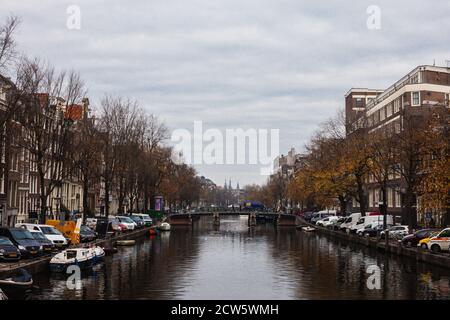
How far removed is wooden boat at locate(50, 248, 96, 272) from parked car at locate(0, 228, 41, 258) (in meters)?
2.23

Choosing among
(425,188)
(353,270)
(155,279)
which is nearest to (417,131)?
(425,188)

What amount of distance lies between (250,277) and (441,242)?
1788cm

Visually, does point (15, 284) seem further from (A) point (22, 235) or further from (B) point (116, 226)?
(B) point (116, 226)

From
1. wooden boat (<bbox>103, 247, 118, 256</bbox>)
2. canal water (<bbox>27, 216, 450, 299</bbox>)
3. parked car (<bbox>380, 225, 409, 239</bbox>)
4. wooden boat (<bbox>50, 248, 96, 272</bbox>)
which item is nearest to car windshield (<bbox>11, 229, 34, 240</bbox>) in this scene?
wooden boat (<bbox>50, 248, 96, 272</bbox>)

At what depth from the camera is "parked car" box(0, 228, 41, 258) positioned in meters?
45.3

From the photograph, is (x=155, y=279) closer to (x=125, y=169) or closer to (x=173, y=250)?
(x=173, y=250)

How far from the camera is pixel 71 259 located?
1761 inches

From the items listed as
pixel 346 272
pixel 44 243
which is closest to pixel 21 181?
pixel 44 243

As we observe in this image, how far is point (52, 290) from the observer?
36188mm

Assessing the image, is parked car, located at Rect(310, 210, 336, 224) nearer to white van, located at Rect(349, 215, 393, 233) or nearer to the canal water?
white van, located at Rect(349, 215, 393, 233)

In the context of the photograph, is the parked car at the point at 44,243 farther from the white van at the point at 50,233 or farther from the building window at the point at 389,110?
the building window at the point at 389,110

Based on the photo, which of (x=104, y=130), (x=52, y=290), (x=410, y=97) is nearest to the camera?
(x=52, y=290)

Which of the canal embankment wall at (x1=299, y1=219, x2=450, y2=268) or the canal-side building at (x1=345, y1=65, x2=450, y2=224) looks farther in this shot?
the canal-side building at (x1=345, y1=65, x2=450, y2=224)

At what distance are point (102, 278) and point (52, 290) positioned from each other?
22.7ft
